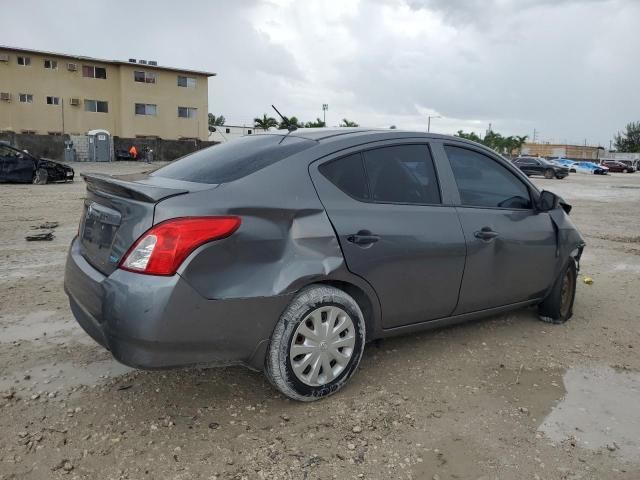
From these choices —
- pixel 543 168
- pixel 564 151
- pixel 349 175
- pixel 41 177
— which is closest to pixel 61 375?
pixel 349 175

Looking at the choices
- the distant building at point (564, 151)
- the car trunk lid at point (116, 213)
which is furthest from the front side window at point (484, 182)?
the distant building at point (564, 151)

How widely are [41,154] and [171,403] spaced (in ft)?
119

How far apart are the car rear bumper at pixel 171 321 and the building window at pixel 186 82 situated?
47.7 meters

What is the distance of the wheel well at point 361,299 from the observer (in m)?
3.21

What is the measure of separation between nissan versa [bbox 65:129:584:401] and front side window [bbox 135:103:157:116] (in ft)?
148

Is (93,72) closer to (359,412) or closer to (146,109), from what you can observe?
(146,109)

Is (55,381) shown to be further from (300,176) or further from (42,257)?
(42,257)

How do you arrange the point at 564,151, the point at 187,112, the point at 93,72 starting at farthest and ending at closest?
the point at 564,151 → the point at 187,112 → the point at 93,72

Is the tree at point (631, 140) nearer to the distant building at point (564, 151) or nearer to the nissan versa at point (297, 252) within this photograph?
the distant building at point (564, 151)

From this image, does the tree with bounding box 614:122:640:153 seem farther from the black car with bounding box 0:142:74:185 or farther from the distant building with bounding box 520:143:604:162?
the black car with bounding box 0:142:74:185

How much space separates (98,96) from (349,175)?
46685 millimetres

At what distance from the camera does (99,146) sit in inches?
1453

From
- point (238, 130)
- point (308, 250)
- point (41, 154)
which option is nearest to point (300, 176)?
point (308, 250)

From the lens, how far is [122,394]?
127 inches
